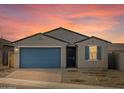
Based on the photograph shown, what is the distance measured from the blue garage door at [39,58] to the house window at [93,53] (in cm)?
269

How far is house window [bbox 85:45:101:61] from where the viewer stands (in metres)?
25.9

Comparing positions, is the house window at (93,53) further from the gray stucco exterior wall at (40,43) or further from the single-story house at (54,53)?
the gray stucco exterior wall at (40,43)

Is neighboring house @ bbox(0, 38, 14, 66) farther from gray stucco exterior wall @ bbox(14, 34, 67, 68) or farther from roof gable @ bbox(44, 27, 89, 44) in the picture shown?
roof gable @ bbox(44, 27, 89, 44)

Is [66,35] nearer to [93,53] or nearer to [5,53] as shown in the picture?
[93,53]

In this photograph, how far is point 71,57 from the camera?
1081 inches

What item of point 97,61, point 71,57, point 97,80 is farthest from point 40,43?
point 97,80

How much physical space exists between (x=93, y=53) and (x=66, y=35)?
7281 mm

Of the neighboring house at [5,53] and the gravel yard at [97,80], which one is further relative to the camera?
the neighboring house at [5,53]

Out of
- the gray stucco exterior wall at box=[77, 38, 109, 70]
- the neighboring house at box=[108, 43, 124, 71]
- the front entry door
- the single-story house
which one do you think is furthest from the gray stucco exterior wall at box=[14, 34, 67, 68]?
the neighboring house at box=[108, 43, 124, 71]

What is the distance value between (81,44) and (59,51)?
217cm

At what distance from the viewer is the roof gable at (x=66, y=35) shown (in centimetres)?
3212

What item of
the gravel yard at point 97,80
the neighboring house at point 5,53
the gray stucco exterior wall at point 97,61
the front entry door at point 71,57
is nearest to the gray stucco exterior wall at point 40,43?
the neighboring house at point 5,53

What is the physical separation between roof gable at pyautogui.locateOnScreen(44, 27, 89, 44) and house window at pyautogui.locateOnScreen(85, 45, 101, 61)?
5.94 meters
